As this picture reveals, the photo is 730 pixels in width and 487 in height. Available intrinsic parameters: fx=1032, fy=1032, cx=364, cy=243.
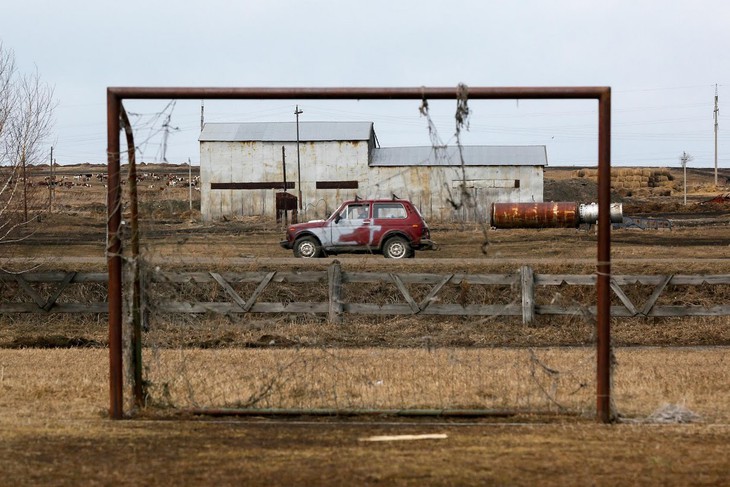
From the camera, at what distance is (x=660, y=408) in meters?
9.19

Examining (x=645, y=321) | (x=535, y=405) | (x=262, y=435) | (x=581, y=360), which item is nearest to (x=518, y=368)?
(x=581, y=360)

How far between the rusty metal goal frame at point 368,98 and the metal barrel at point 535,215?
25519mm

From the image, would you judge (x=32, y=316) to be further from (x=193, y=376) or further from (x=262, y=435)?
(x=262, y=435)

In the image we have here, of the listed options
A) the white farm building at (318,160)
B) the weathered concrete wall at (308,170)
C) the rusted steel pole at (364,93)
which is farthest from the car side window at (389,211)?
the white farm building at (318,160)

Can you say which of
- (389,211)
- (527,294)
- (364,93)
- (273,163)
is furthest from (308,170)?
(364,93)

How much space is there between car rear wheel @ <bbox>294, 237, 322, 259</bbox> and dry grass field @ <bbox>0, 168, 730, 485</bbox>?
7.18 feet

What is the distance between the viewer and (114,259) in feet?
29.4

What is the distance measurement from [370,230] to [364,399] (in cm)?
973

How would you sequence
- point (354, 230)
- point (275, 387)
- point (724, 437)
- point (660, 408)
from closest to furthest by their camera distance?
point (724, 437) < point (660, 408) < point (275, 387) < point (354, 230)

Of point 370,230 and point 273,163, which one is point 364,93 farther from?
point 273,163

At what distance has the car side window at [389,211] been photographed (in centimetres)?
2099

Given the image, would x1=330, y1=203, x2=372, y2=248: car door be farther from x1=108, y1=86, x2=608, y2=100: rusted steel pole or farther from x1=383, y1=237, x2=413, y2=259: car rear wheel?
x1=108, y1=86, x2=608, y2=100: rusted steel pole

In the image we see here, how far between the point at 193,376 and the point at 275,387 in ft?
4.67

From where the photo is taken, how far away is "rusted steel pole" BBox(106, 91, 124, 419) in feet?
28.8
